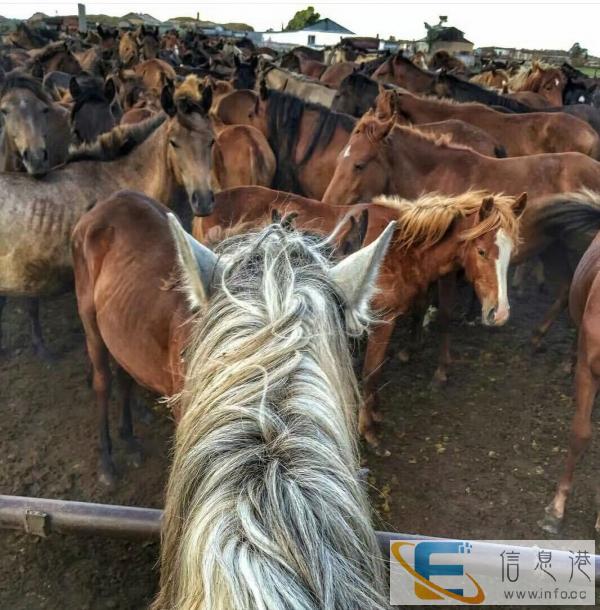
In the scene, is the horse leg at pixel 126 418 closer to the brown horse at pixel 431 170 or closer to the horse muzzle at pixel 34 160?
the horse muzzle at pixel 34 160

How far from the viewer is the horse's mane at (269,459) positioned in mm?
731

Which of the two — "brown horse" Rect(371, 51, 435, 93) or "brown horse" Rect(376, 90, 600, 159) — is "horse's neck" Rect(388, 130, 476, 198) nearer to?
"brown horse" Rect(376, 90, 600, 159)

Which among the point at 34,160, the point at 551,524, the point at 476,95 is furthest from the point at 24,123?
the point at 476,95

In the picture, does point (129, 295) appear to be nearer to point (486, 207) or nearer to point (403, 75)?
point (486, 207)

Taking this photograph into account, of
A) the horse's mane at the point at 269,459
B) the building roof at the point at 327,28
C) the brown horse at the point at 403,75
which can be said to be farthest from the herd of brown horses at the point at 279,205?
the building roof at the point at 327,28

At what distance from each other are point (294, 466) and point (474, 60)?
90.7 feet

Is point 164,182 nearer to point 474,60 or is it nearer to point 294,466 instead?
point 294,466

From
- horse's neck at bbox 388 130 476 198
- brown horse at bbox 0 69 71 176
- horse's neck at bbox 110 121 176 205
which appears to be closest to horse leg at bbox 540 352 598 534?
horse's neck at bbox 388 130 476 198

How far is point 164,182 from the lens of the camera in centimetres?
434

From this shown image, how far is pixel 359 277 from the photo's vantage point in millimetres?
1287

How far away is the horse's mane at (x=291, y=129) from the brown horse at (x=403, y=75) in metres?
4.10

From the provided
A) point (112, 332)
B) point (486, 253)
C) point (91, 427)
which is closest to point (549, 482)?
point (486, 253)

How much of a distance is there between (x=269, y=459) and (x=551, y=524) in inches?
112

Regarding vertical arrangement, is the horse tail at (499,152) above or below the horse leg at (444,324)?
above
